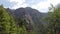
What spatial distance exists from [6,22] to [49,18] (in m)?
6.25

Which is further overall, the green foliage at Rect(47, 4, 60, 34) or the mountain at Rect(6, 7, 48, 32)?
the mountain at Rect(6, 7, 48, 32)

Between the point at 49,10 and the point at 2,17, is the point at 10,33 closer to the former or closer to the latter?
the point at 2,17

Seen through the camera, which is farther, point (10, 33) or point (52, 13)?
point (52, 13)

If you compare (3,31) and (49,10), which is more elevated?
(49,10)

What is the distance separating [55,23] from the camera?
2289 centimetres

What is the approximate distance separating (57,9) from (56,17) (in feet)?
5.98

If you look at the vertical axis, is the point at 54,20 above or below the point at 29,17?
below

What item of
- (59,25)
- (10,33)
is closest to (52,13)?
(59,25)

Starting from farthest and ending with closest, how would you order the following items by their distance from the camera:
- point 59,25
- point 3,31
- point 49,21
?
point 49,21
point 59,25
point 3,31

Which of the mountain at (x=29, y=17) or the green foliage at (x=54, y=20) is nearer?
the green foliage at (x=54, y=20)

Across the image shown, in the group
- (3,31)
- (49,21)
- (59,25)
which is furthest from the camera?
(49,21)

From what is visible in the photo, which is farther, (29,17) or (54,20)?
(29,17)

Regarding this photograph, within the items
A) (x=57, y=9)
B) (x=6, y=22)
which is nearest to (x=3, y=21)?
(x=6, y=22)

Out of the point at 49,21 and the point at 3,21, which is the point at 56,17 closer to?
the point at 49,21
